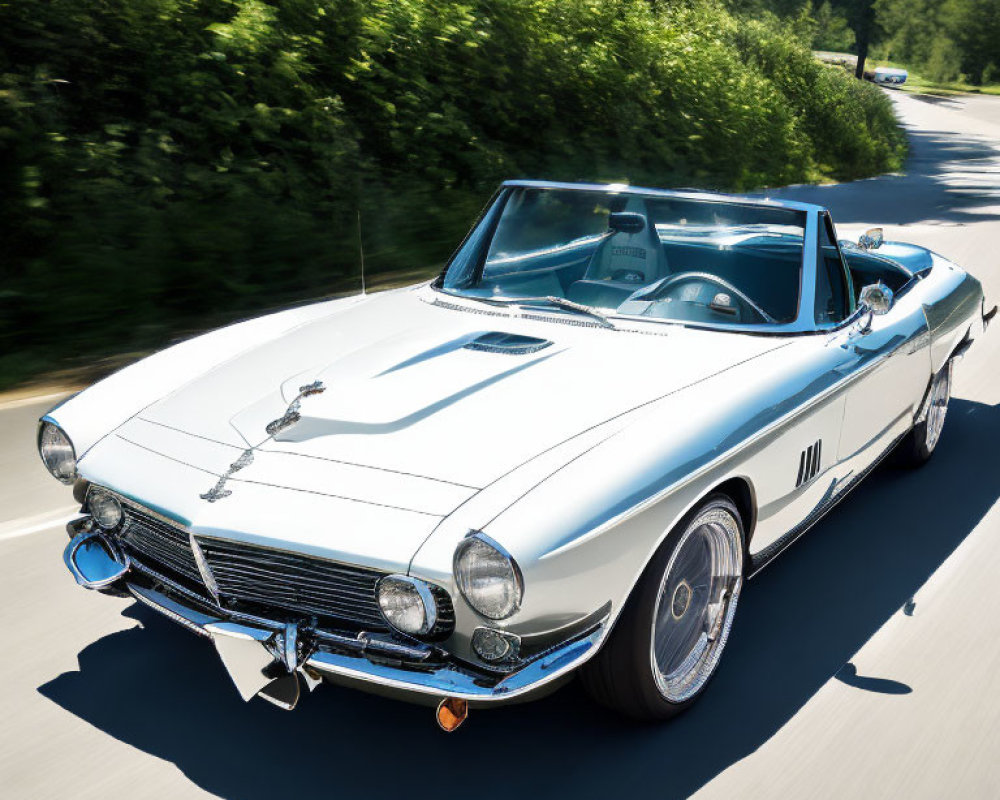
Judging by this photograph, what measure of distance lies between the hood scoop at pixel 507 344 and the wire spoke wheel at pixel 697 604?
34.5 inches

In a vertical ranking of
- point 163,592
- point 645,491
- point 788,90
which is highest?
point 645,491

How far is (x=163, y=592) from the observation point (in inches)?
120

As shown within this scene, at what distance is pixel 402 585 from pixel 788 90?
26024 millimetres

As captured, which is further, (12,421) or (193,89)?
(193,89)

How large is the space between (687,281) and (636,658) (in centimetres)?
171

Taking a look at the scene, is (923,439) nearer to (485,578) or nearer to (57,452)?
(485,578)

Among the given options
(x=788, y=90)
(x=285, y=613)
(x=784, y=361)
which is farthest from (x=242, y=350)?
(x=788, y=90)

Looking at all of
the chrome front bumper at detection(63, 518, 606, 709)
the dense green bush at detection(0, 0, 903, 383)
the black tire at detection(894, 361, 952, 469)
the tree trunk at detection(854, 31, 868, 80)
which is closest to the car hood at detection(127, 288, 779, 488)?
the chrome front bumper at detection(63, 518, 606, 709)

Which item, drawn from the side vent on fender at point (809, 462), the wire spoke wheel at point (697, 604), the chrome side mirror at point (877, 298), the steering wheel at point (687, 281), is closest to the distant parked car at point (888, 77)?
the chrome side mirror at point (877, 298)

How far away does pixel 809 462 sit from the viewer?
3.65 m

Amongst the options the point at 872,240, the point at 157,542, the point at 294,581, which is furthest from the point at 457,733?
the point at 872,240

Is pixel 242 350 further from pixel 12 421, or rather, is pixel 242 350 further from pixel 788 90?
pixel 788 90

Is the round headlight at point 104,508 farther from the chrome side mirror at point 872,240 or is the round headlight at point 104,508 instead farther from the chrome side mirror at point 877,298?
the chrome side mirror at point 872,240

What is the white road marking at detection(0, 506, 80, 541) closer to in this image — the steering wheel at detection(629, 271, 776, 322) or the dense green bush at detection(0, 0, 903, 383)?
the steering wheel at detection(629, 271, 776, 322)
